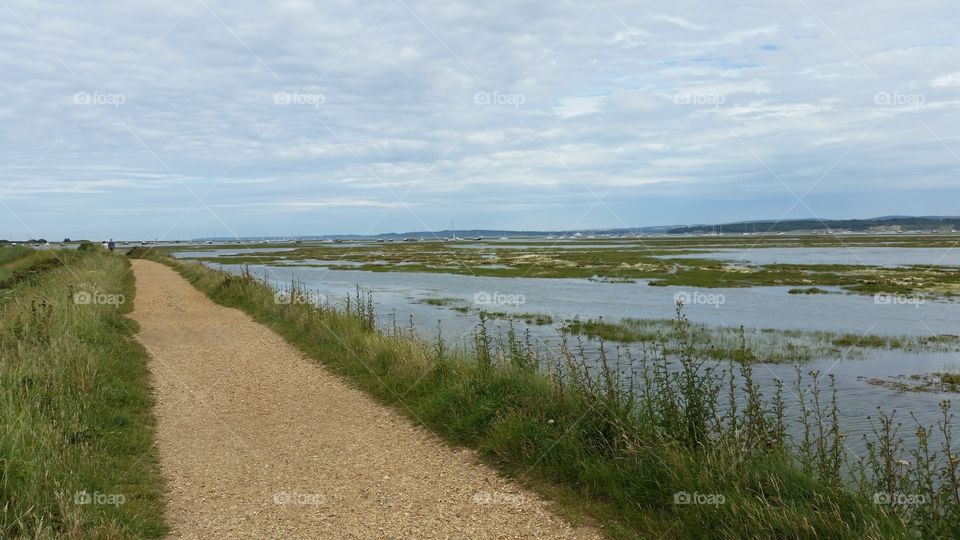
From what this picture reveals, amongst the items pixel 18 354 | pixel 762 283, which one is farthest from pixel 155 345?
pixel 762 283

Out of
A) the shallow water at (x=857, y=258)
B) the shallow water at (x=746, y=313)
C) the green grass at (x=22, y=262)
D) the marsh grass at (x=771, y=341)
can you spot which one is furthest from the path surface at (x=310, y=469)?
the shallow water at (x=857, y=258)

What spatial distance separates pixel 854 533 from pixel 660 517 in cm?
143

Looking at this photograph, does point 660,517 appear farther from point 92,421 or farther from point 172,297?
point 172,297

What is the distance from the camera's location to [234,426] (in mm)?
8305

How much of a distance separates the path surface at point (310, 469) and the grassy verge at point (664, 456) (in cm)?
41

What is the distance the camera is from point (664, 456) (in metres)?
5.70

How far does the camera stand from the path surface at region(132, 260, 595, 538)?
5.32 m

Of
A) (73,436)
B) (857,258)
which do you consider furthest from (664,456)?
(857,258)

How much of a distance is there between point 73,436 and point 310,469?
247 cm

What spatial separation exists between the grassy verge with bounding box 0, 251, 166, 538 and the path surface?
297 millimetres

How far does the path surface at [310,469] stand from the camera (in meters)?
5.32

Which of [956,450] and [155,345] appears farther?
[155,345]

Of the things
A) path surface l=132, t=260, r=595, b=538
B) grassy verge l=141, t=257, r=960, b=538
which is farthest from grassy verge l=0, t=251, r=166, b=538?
grassy verge l=141, t=257, r=960, b=538

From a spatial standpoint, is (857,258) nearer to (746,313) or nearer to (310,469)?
(746,313)
